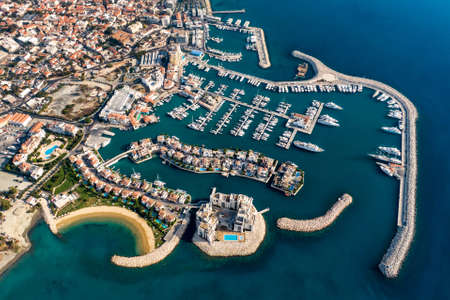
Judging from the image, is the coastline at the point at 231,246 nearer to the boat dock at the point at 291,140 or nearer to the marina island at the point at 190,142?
the marina island at the point at 190,142

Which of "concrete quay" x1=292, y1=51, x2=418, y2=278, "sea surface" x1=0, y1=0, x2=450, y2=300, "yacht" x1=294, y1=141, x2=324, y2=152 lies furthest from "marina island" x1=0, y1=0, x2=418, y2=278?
"sea surface" x1=0, y1=0, x2=450, y2=300

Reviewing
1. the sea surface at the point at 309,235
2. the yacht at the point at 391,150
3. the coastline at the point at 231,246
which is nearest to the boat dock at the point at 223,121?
the sea surface at the point at 309,235

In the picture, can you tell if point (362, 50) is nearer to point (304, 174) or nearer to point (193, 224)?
point (304, 174)

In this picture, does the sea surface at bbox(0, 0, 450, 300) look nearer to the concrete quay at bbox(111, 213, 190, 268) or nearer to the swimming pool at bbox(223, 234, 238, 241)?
the concrete quay at bbox(111, 213, 190, 268)

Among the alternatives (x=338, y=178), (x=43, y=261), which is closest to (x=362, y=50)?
(x=338, y=178)

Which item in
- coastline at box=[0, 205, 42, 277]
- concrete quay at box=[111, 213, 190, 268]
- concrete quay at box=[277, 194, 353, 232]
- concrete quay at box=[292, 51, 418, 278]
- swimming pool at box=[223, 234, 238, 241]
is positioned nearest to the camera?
concrete quay at box=[111, 213, 190, 268]
